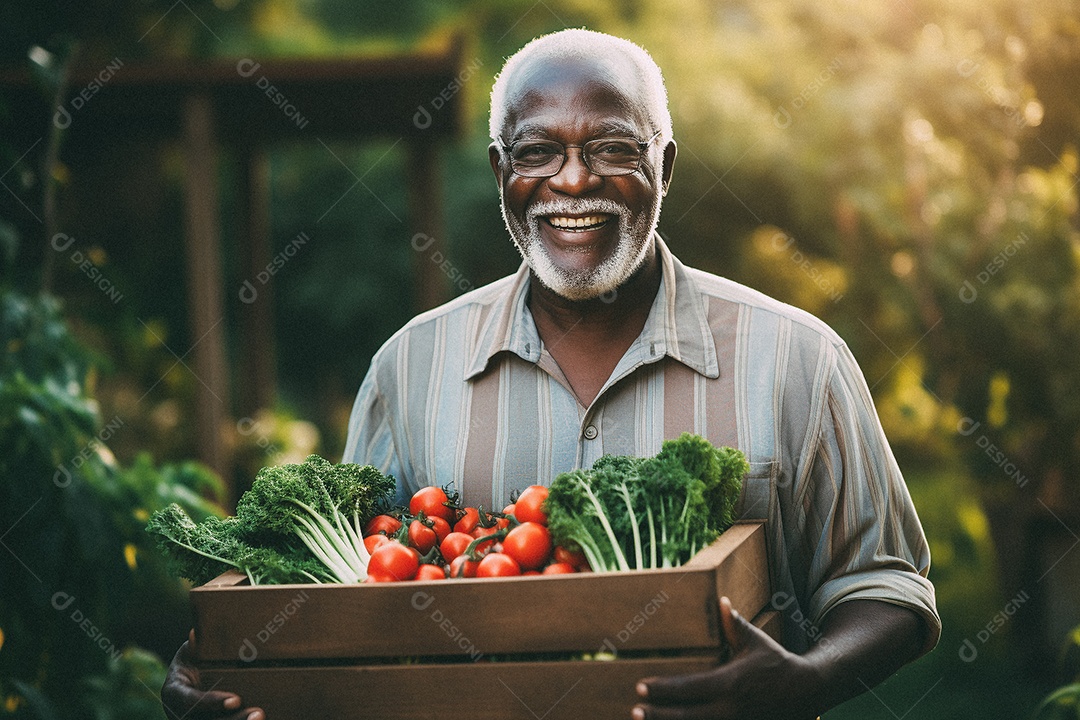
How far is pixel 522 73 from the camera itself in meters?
2.97

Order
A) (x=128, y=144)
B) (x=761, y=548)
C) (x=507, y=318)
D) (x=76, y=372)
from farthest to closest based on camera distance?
(x=128, y=144), (x=76, y=372), (x=507, y=318), (x=761, y=548)

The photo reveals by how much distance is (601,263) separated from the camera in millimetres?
2971

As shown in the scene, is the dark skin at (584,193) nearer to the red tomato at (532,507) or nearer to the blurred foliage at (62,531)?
the red tomato at (532,507)

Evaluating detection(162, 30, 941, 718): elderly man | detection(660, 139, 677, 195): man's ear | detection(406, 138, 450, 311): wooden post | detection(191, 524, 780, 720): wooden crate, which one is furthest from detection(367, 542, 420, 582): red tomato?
detection(406, 138, 450, 311): wooden post

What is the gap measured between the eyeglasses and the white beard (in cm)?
8

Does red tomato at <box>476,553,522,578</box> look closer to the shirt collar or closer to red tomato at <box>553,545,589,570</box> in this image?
red tomato at <box>553,545,589,570</box>

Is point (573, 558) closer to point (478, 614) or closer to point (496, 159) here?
point (478, 614)

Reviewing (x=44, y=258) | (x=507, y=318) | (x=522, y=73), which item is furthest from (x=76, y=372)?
(x=522, y=73)

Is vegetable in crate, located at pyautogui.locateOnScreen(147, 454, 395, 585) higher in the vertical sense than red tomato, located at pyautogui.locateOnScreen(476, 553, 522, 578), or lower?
higher

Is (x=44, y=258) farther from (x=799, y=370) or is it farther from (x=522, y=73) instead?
(x=799, y=370)

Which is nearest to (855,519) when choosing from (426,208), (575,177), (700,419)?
(700,419)

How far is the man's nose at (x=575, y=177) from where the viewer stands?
2.88 m

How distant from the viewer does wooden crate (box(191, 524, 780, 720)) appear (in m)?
2.14

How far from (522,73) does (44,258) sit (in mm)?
2308
